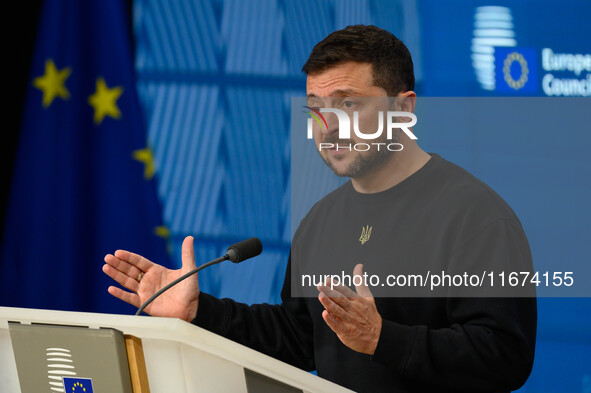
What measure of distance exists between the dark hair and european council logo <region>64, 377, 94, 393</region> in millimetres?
1173

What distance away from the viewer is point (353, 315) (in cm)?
139

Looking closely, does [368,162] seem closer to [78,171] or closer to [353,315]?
[353,315]

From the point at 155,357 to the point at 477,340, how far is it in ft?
2.47

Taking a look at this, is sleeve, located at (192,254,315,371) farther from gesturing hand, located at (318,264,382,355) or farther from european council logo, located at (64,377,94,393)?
european council logo, located at (64,377,94,393)

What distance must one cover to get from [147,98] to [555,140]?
5.64 ft

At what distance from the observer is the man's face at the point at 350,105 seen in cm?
198

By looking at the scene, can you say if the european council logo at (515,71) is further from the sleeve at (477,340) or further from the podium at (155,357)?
the podium at (155,357)

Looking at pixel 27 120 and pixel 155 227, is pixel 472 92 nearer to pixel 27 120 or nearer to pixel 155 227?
pixel 155 227

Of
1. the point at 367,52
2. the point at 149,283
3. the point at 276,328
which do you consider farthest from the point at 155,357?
the point at 367,52

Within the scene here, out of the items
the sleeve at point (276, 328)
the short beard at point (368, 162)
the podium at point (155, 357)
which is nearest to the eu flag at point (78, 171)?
the sleeve at point (276, 328)

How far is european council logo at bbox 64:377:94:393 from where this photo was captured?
3.64 feet

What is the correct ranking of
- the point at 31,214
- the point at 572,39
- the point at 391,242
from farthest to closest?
the point at 31,214
the point at 572,39
the point at 391,242

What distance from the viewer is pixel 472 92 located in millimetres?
2791

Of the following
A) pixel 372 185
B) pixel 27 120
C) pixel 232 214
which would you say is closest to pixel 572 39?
pixel 372 185
